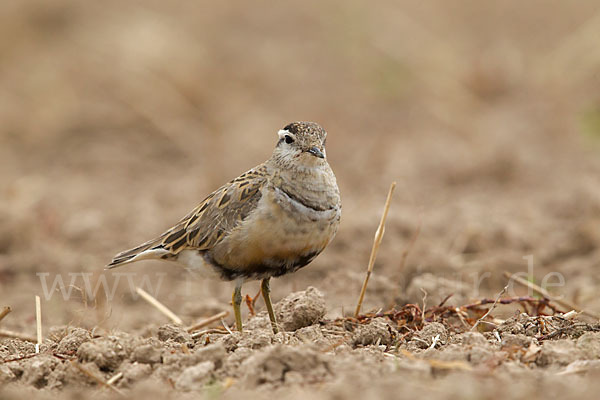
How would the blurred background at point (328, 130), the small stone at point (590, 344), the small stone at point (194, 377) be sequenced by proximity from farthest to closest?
the blurred background at point (328, 130) → the small stone at point (590, 344) → the small stone at point (194, 377)

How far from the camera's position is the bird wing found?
609 centimetres

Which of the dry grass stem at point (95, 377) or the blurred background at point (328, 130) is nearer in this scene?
the dry grass stem at point (95, 377)

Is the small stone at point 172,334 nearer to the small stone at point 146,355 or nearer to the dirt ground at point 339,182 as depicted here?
the dirt ground at point 339,182

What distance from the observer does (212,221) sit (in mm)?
6277

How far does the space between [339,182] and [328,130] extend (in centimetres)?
183

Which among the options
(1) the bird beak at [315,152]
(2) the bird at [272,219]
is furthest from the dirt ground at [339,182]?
(1) the bird beak at [315,152]

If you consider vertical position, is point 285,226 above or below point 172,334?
above

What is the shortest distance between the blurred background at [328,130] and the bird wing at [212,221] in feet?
1.96

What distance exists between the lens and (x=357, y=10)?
56.0 feet

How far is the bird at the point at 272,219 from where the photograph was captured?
19.2 feet

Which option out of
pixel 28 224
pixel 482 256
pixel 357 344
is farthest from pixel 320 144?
pixel 28 224

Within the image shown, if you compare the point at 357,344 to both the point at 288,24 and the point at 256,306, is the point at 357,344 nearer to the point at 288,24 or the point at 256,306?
the point at 256,306

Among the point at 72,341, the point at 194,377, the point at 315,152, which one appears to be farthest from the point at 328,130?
the point at 194,377

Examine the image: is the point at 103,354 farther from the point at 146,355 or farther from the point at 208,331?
the point at 208,331
